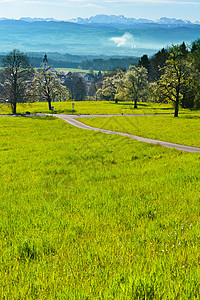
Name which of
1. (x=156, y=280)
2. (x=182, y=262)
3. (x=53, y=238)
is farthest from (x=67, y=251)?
(x=182, y=262)

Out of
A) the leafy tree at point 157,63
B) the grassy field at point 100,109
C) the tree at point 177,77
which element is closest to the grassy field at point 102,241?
the tree at point 177,77

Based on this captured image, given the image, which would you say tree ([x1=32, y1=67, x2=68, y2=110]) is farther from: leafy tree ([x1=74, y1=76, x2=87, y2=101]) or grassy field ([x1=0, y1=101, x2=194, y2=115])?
leafy tree ([x1=74, y1=76, x2=87, y2=101])

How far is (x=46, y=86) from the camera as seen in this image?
7050 centimetres

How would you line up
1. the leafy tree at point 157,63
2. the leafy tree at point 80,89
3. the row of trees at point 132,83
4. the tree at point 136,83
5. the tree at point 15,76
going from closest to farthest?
the row of trees at point 132,83
the tree at point 15,76
the tree at point 136,83
the leafy tree at point 157,63
the leafy tree at point 80,89

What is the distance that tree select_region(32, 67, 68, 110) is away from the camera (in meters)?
68.4

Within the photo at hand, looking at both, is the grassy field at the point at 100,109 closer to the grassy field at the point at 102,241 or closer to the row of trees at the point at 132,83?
the row of trees at the point at 132,83

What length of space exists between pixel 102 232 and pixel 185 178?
18.3 ft

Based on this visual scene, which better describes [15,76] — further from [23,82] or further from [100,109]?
[100,109]

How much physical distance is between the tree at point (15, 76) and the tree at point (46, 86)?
3.26 meters

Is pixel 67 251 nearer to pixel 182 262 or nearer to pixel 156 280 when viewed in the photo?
pixel 156 280

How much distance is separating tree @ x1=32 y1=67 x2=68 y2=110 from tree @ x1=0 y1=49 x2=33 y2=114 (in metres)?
3.26

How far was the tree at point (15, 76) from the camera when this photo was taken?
193 feet

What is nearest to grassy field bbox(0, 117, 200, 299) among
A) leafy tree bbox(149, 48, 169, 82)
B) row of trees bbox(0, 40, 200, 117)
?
row of trees bbox(0, 40, 200, 117)

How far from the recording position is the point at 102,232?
4.83 m
